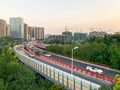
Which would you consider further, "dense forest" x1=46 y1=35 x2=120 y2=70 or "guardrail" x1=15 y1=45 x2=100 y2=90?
"dense forest" x1=46 y1=35 x2=120 y2=70

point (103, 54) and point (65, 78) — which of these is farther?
point (103, 54)

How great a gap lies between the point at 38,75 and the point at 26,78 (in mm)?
18331

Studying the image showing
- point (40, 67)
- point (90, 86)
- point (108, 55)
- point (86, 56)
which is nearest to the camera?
point (90, 86)

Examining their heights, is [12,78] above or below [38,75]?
above

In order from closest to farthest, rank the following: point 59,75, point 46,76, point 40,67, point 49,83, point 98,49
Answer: point 59,75 → point 49,83 → point 46,76 → point 40,67 → point 98,49

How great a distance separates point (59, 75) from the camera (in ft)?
120

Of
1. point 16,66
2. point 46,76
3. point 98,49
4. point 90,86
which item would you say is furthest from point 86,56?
point 90,86

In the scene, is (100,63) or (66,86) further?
(100,63)

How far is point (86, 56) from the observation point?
64.1m

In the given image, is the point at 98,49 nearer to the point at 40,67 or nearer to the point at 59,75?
the point at 40,67

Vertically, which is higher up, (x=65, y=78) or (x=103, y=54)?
(x=103, y=54)

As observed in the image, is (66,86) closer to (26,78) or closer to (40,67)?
(26,78)

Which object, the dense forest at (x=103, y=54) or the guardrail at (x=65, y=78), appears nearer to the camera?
the guardrail at (x=65, y=78)

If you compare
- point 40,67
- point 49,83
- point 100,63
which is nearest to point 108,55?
point 100,63
